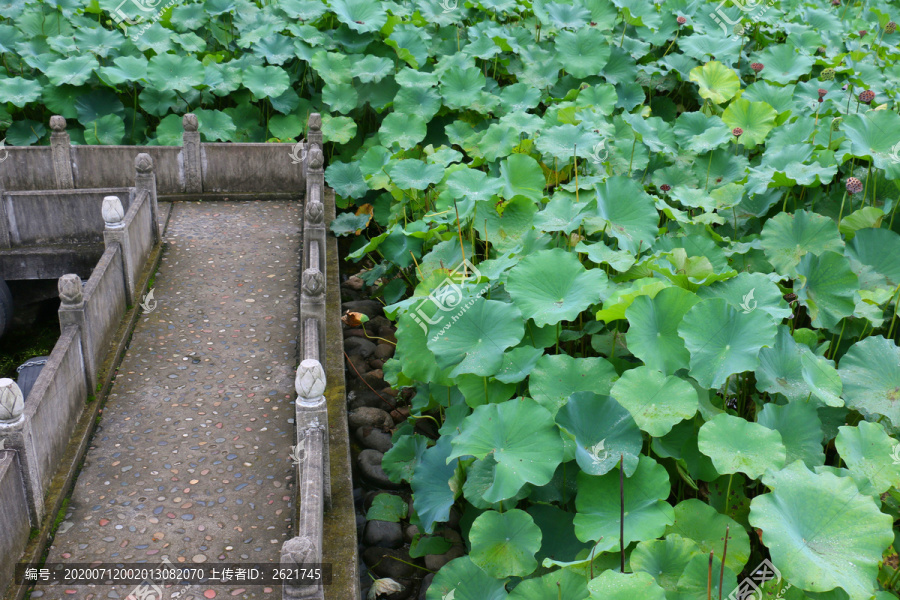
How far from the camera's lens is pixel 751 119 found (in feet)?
21.9

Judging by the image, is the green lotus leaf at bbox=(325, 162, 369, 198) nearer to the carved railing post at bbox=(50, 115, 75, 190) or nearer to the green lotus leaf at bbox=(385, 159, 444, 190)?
the green lotus leaf at bbox=(385, 159, 444, 190)

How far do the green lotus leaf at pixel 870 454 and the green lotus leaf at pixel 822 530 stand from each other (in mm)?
389

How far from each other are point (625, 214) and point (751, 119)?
7.99 feet

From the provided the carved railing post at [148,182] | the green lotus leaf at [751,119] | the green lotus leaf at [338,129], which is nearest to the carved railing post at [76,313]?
the carved railing post at [148,182]

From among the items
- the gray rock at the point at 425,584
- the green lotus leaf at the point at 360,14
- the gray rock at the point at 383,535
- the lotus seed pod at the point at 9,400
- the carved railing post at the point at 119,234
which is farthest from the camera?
the green lotus leaf at the point at 360,14

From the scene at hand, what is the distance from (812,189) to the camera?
5.86 m

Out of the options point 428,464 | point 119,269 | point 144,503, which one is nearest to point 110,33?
point 119,269

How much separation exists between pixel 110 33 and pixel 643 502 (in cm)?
1023

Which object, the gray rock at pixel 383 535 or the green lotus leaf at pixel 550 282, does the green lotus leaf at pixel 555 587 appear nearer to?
the green lotus leaf at pixel 550 282

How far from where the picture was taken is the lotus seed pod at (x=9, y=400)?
13.8ft

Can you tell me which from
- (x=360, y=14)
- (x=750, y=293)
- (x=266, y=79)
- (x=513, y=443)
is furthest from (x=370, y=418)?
(x=360, y=14)

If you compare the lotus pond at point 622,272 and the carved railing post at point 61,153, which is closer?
the lotus pond at point 622,272

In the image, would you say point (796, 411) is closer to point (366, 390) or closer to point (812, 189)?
point (812, 189)

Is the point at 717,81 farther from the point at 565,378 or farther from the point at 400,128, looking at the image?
the point at 565,378
